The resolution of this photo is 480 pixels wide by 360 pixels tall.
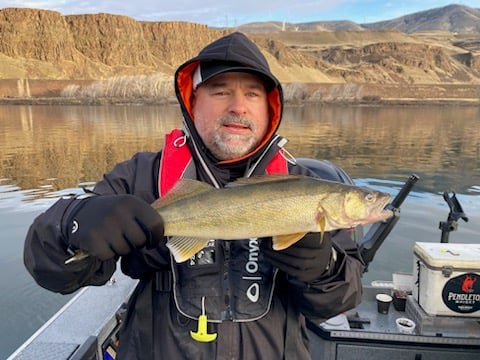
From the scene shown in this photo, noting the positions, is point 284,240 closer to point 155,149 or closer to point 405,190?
point 405,190

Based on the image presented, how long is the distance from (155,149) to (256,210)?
17708 mm

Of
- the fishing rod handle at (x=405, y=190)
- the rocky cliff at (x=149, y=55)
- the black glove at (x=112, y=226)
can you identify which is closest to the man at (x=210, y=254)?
the black glove at (x=112, y=226)

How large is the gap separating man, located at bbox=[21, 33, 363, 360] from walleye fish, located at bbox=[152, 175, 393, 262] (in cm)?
10

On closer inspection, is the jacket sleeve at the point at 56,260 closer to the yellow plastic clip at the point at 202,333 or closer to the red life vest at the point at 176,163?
the red life vest at the point at 176,163

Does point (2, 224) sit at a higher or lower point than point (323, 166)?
lower

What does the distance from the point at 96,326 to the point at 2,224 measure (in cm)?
719

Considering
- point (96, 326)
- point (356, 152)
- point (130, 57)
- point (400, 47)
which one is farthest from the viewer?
point (400, 47)

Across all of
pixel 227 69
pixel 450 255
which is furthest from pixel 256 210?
pixel 450 255

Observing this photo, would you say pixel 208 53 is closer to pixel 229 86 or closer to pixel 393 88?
pixel 229 86

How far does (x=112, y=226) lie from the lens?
2.20m

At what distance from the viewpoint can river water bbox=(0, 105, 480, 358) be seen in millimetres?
6969

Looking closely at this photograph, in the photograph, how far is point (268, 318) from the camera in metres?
2.50

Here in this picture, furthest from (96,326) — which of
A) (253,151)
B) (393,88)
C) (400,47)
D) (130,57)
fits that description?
(400,47)

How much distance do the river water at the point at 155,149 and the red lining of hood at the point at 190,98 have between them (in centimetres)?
435
